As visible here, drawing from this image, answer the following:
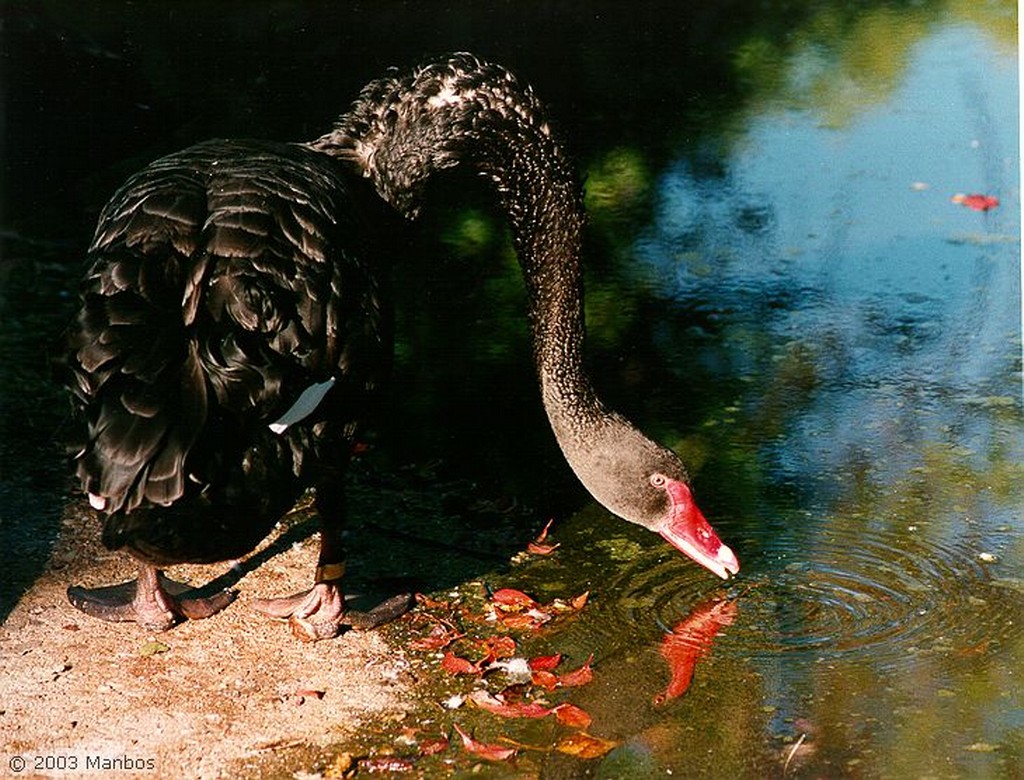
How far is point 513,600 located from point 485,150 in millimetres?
1621

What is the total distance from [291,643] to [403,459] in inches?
54.6

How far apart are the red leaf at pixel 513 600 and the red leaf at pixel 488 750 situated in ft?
2.71

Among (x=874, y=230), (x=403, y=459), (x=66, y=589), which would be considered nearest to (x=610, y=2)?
(x=874, y=230)

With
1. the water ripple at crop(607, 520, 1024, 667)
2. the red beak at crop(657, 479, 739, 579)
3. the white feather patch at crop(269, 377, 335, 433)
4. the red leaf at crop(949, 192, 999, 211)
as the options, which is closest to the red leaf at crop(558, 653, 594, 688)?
the water ripple at crop(607, 520, 1024, 667)

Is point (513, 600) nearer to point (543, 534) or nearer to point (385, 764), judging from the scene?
point (543, 534)

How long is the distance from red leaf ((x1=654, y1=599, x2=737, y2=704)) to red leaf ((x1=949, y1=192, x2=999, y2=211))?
4130 mm

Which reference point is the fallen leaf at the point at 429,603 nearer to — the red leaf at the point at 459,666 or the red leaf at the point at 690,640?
the red leaf at the point at 459,666

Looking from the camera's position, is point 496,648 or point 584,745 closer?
point 584,745

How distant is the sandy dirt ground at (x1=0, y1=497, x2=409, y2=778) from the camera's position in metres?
4.58

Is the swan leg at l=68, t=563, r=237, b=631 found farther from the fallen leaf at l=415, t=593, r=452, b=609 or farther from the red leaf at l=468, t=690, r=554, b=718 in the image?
the red leaf at l=468, t=690, r=554, b=718

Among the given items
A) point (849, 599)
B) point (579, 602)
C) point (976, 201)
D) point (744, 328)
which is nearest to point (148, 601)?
point (579, 602)

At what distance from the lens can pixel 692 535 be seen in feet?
17.5

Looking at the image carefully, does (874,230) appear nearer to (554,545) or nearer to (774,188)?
(774,188)

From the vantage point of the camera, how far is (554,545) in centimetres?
583
